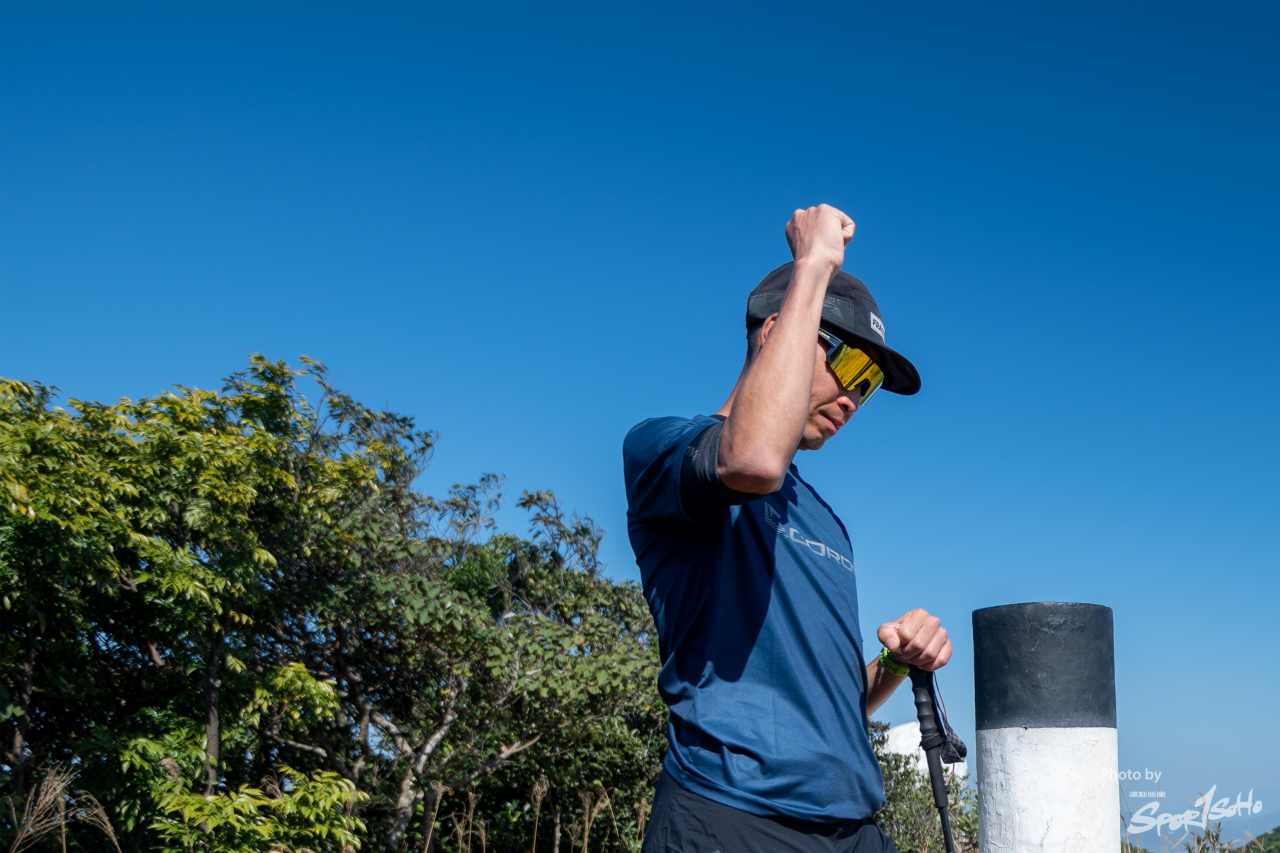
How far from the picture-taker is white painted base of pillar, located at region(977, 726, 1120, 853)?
186 centimetres

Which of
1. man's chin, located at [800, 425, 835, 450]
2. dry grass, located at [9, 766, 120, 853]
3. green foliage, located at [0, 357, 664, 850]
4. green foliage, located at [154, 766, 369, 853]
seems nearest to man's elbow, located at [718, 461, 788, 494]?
man's chin, located at [800, 425, 835, 450]

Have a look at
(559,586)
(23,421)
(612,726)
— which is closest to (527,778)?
(612,726)

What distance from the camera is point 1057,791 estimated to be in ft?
6.09

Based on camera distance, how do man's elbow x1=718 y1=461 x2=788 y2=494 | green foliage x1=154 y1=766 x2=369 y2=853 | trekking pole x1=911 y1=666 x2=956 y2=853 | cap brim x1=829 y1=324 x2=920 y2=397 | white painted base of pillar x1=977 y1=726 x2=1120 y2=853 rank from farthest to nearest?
green foliage x1=154 y1=766 x2=369 y2=853
white painted base of pillar x1=977 y1=726 x2=1120 y2=853
trekking pole x1=911 y1=666 x2=956 y2=853
cap brim x1=829 y1=324 x2=920 y2=397
man's elbow x1=718 y1=461 x2=788 y2=494

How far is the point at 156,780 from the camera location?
5.89m

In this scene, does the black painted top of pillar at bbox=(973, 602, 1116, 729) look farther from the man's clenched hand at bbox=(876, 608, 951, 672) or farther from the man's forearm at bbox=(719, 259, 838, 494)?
the man's forearm at bbox=(719, 259, 838, 494)

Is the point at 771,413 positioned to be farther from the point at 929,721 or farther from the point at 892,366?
the point at 929,721

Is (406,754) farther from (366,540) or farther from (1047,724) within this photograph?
(1047,724)

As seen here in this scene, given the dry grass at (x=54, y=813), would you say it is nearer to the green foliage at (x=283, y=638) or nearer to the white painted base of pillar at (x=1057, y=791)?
the green foliage at (x=283, y=638)

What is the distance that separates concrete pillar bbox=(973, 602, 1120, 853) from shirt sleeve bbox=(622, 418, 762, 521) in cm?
95

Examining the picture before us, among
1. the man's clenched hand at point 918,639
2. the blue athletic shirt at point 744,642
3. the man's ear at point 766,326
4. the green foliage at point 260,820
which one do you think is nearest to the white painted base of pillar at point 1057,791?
the man's clenched hand at point 918,639

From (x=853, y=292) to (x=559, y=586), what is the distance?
793 centimetres

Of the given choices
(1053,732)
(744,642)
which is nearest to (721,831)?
(744,642)

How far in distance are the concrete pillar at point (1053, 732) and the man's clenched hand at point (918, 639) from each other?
0.34 metres
